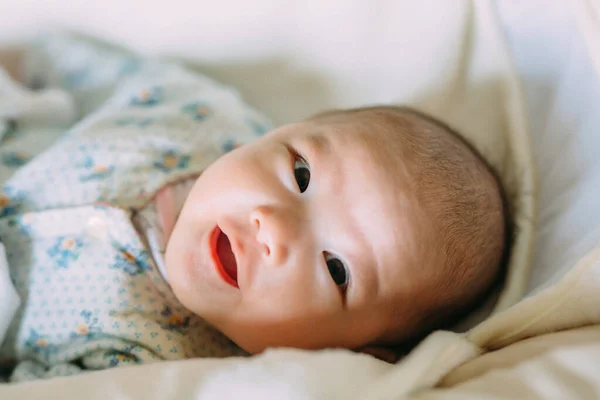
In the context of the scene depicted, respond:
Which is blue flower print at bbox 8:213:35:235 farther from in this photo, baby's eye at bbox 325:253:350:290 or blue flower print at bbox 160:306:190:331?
baby's eye at bbox 325:253:350:290

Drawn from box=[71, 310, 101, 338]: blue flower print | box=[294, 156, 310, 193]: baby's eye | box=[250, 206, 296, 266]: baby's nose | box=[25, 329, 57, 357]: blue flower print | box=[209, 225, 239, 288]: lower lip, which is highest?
box=[294, 156, 310, 193]: baby's eye

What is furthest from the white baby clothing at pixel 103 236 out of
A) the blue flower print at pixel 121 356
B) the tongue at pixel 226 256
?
the tongue at pixel 226 256

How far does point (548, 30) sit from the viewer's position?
102 centimetres

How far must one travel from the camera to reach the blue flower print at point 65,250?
2.88 ft

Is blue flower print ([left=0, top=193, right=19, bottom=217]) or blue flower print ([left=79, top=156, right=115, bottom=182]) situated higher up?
blue flower print ([left=79, top=156, right=115, bottom=182])

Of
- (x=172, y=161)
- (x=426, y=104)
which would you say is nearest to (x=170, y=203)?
(x=172, y=161)

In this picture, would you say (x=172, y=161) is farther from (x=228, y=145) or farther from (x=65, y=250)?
(x=65, y=250)

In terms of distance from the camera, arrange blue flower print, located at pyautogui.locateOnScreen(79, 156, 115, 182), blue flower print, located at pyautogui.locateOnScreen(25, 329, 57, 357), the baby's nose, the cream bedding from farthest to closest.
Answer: blue flower print, located at pyautogui.locateOnScreen(79, 156, 115, 182), blue flower print, located at pyautogui.locateOnScreen(25, 329, 57, 357), the baby's nose, the cream bedding

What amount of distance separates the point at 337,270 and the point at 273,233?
0.12 meters

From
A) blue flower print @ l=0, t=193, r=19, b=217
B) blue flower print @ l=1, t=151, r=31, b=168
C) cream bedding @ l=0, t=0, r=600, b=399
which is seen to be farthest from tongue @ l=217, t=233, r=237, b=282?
blue flower print @ l=1, t=151, r=31, b=168

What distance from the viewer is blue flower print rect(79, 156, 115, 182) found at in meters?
0.95

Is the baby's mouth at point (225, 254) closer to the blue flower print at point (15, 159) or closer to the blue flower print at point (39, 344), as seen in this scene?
the blue flower print at point (39, 344)

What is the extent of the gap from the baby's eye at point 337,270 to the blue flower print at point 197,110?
501 millimetres

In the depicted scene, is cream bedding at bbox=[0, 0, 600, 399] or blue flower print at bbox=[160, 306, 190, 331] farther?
blue flower print at bbox=[160, 306, 190, 331]
